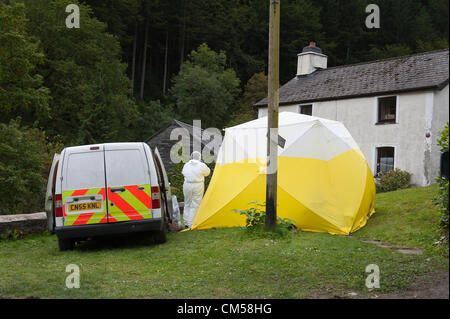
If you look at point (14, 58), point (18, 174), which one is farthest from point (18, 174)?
point (14, 58)

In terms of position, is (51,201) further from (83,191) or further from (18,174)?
(18,174)

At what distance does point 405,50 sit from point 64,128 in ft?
99.2

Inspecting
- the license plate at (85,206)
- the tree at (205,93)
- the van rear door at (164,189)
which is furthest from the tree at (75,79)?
the license plate at (85,206)

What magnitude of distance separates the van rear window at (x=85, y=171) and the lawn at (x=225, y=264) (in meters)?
1.31

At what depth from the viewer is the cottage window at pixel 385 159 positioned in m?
23.3

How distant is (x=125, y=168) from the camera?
28.6 ft

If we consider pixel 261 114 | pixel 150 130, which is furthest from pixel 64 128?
pixel 261 114

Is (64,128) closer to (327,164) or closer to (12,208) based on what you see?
(12,208)

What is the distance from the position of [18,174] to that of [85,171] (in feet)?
31.2

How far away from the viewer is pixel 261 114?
3005 cm

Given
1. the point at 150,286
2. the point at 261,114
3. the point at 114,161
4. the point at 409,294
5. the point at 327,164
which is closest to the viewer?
the point at 409,294

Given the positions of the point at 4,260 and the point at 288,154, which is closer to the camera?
the point at 4,260

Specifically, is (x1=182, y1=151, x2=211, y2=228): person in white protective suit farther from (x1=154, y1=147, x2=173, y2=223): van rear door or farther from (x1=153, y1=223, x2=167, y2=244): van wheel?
(x1=153, y1=223, x2=167, y2=244): van wheel

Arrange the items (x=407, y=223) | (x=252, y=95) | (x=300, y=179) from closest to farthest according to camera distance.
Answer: (x=407, y=223) → (x=300, y=179) → (x=252, y=95)
